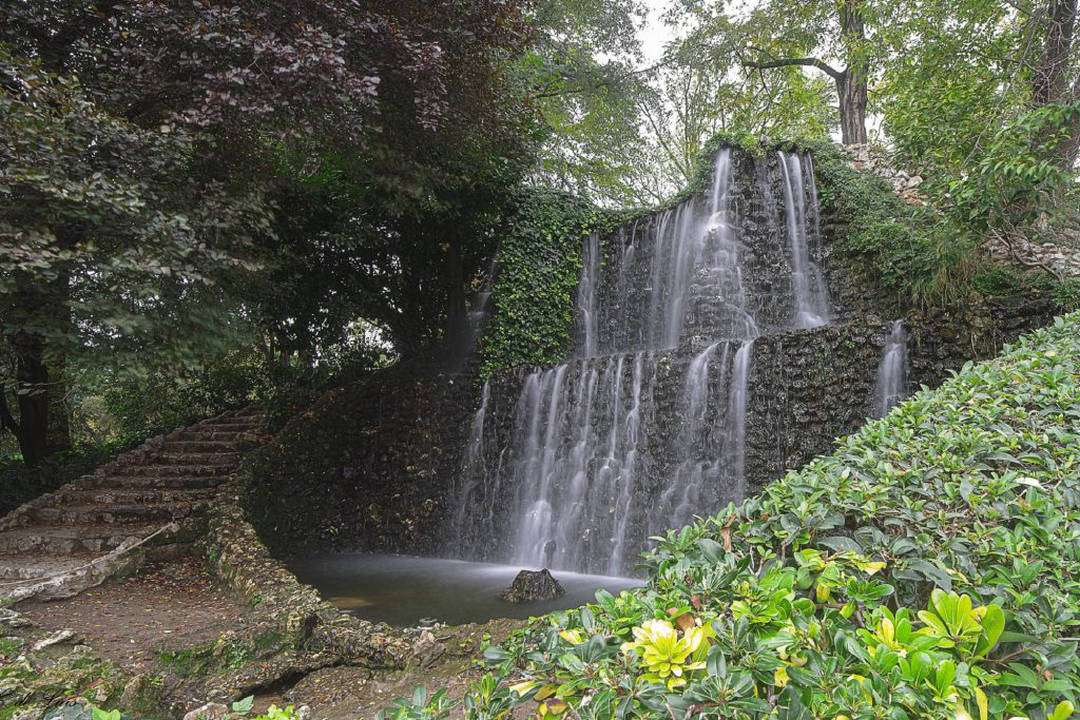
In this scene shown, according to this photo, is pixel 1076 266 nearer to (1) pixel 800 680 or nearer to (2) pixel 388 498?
(1) pixel 800 680

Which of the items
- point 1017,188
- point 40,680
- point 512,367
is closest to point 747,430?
point 1017,188

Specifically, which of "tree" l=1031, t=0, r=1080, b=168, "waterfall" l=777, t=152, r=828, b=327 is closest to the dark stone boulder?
"waterfall" l=777, t=152, r=828, b=327

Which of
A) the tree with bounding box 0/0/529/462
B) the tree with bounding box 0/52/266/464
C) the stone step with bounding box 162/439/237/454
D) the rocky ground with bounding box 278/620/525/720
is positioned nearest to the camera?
the rocky ground with bounding box 278/620/525/720

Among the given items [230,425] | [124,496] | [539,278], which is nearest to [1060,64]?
[539,278]

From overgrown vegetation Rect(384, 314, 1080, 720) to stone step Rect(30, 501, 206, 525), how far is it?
22.4ft

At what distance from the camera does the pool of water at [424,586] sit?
611cm

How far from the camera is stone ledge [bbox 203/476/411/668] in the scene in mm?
3996

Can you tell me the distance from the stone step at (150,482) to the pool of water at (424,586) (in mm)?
1682

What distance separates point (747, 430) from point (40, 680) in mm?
6411

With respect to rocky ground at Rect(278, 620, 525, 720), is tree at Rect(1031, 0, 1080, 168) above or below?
above

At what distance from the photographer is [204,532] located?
7148mm

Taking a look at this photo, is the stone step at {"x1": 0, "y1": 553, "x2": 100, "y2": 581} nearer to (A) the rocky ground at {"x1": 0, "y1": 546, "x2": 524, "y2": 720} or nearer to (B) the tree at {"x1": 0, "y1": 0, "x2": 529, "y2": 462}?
(A) the rocky ground at {"x1": 0, "y1": 546, "x2": 524, "y2": 720}

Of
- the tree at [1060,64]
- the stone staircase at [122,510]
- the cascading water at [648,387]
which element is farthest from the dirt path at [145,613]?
→ the tree at [1060,64]

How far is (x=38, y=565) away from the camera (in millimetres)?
5941
